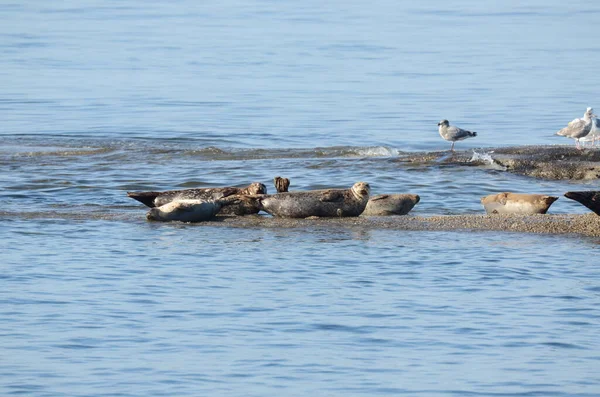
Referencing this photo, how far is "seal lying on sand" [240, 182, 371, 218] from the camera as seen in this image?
34.4 ft

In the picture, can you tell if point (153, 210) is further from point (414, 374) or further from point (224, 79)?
point (224, 79)

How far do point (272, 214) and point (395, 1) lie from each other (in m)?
52.6

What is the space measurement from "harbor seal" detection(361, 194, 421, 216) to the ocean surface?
443 millimetres

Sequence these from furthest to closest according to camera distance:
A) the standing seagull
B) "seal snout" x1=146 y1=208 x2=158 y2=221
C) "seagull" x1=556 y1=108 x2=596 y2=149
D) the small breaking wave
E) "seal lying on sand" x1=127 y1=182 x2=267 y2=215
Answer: the standing seagull
"seagull" x1=556 y1=108 x2=596 y2=149
the small breaking wave
"seal lying on sand" x1=127 y1=182 x2=267 y2=215
"seal snout" x1=146 y1=208 x2=158 y2=221

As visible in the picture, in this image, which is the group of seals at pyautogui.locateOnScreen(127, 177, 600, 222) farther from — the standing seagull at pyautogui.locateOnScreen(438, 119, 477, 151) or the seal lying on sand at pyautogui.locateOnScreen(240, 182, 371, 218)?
the standing seagull at pyautogui.locateOnScreen(438, 119, 477, 151)

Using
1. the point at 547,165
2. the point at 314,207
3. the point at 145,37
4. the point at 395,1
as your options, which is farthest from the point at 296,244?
the point at 395,1

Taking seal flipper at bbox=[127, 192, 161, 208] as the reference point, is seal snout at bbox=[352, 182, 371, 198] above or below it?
above

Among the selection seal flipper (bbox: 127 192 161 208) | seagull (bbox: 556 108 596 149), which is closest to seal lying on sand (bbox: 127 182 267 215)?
seal flipper (bbox: 127 192 161 208)

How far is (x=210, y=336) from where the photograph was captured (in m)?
7.12

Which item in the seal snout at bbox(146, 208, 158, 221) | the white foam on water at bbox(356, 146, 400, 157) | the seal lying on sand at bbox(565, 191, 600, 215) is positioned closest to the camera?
the seal lying on sand at bbox(565, 191, 600, 215)

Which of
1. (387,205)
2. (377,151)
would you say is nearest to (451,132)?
(377,151)

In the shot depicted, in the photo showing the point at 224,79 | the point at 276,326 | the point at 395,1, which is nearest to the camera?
the point at 276,326

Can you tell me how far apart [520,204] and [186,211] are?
2848 mm

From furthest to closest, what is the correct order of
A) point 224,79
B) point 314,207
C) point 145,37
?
point 145,37 → point 224,79 → point 314,207
